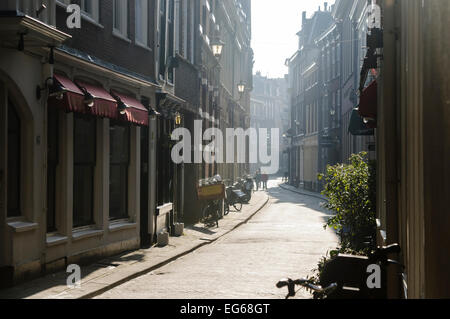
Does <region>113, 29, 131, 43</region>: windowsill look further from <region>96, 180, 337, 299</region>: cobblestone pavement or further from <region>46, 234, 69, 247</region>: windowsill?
<region>96, 180, 337, 299</region>: cobblestone pavement

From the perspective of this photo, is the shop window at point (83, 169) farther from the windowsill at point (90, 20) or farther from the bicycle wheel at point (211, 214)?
the bicycle wheel at point (211, 214)

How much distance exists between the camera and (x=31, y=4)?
9.69 metres

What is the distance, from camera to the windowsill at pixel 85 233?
467 inches

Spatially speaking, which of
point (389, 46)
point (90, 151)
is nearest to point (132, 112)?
point (90, 151)

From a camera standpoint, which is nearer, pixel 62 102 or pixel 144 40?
pixel 62 102

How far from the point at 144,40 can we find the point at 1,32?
284 inches

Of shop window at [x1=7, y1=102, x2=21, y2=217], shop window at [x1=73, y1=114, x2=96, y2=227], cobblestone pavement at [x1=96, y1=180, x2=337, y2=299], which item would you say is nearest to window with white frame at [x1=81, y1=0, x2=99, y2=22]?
shop window at [x1=73, y1=114, x2=96, y2=227]

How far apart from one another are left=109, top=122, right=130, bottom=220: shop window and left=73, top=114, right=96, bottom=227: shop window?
0.91 m

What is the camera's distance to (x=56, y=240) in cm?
1097

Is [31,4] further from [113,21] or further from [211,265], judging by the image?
[211,265]

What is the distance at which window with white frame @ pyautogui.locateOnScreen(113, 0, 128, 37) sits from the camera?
14.5 meters

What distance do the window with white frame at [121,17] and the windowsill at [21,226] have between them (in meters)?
5.85

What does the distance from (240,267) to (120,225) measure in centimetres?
311

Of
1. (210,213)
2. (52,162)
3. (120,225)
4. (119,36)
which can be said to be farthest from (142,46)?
(210,213)
